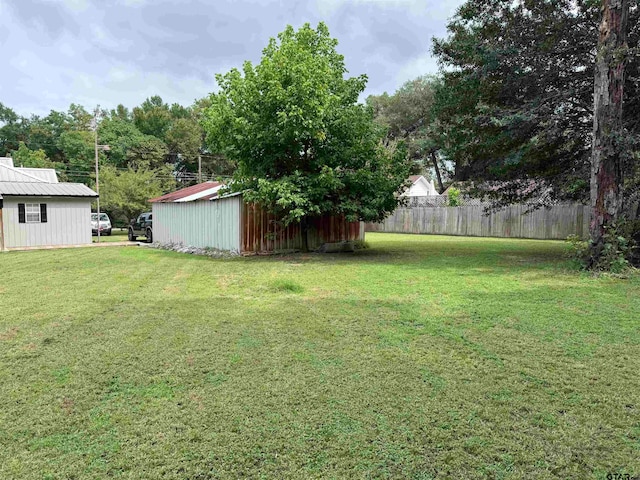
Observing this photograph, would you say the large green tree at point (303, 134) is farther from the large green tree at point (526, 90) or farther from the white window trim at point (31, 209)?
the white window trim at point (31, 209)

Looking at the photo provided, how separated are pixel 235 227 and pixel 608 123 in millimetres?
9964

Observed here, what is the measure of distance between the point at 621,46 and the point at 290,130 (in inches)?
289

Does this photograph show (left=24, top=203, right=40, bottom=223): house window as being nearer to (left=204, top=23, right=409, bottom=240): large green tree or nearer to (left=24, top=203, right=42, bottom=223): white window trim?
(left=24, top=203, right=42, bottom=223): white window trim

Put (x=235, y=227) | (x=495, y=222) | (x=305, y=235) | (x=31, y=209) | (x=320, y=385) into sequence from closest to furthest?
1. (x=320, y=385)
2. (x=235, y=227)
3. (x=305, y=235)
4. (x=31, y=209)
5. (x=495, y=222)

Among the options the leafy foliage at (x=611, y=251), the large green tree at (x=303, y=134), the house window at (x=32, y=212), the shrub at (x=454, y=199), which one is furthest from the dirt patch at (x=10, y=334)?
the shrub at (x=454, y=199)

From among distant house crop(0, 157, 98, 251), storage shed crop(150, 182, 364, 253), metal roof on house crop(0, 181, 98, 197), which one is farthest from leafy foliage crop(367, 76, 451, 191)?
distant house crop(0, 157, 98, 251)

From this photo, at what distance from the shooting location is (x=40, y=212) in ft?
53.3

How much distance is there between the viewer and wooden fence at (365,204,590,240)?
1916cm

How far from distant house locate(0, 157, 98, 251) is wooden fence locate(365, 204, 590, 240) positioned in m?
13.4

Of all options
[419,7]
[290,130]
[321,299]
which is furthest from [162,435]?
[419,7]

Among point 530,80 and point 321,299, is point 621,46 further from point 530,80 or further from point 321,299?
point 321,299

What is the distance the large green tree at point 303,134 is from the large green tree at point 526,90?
230 centimetres

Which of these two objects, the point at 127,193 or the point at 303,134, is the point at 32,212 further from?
the point at 303,134

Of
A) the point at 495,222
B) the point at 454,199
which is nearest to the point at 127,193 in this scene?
the point at 454,199
